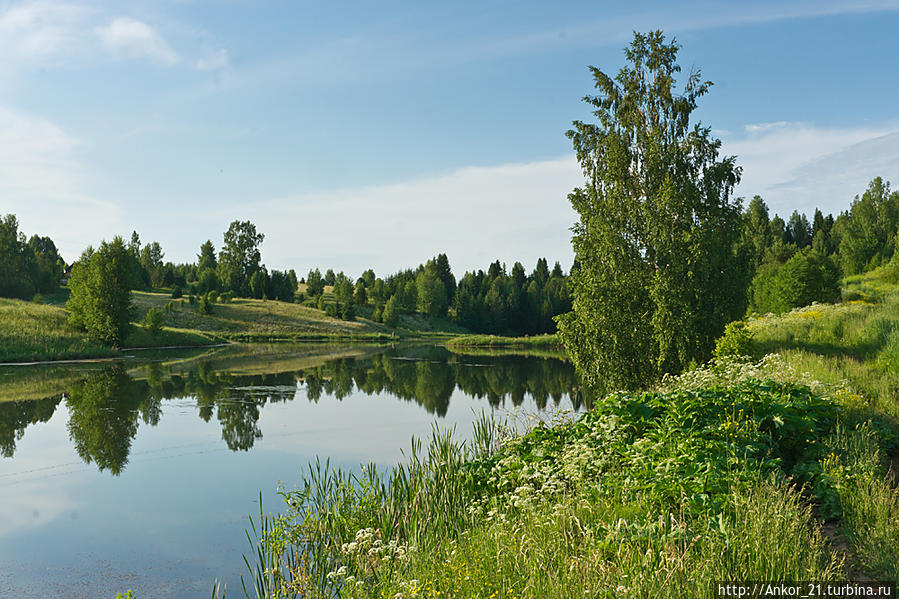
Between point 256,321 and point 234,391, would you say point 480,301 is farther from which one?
point 234,391

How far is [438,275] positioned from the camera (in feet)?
378

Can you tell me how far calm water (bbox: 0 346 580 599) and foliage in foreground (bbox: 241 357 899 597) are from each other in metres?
2.03

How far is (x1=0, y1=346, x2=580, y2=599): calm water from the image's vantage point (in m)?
8.33

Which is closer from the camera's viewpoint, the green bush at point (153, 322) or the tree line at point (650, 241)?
the tree line at point (650, 241)

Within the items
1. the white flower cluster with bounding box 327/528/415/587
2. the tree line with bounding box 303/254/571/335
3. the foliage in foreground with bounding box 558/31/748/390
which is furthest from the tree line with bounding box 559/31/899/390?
the tree line with bounding box 303/254/571/335

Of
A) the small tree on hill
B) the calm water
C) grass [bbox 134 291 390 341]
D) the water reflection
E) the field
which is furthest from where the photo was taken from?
grass [bbox 134 291 390 341]

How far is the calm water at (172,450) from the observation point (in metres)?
8.33

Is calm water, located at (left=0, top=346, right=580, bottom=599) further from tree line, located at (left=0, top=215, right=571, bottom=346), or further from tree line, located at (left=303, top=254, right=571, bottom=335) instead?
tree line, located at (left=303, top=254, right=571, bottom=335)

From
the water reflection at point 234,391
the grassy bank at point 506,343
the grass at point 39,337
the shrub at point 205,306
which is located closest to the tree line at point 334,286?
the shrub at point 205,306

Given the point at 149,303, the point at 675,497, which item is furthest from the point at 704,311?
the point at 149,303

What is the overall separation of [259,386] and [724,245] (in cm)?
2129

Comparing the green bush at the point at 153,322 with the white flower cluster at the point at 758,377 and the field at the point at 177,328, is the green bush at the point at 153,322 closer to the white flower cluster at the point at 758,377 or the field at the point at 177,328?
the field at the point at 177,328

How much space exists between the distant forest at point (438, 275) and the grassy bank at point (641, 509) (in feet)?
140

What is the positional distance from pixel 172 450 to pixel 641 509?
13514 millimetres
